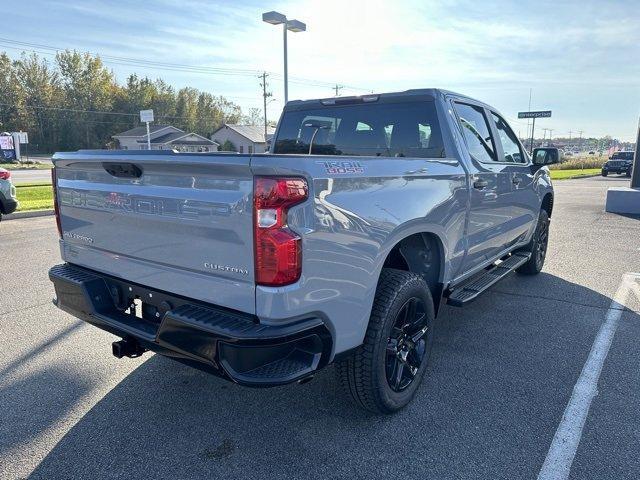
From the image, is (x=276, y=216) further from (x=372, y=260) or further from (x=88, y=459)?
(x=88, y=459)

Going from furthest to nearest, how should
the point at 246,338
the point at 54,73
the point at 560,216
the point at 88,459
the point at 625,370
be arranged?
the point at 54,73 < the point at 560,216 < the point at 625,370 < the point at 88,459 < the point at 246,338

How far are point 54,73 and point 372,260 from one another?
82380 mm

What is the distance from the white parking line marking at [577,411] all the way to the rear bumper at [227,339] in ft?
4.41

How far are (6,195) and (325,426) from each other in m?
9.06

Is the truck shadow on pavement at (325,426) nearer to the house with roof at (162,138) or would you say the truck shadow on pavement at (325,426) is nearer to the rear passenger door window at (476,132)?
the rear passenger door window at (476,132)

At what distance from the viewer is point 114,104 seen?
77062mm

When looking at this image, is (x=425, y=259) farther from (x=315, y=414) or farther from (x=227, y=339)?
(x=227, y=339)

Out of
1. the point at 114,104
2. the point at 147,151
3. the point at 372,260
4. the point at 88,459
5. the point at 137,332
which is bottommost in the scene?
the point at 88,459

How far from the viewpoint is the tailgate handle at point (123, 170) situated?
251 centimetres

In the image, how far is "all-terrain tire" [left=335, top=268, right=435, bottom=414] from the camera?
8.60ft

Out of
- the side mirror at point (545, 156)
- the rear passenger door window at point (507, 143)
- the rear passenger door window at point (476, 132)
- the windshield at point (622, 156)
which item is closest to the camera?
the rear passenger door window at point (476, 132)

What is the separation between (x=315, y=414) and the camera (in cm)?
294

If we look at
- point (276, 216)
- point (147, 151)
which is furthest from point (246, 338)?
point (147, 151)

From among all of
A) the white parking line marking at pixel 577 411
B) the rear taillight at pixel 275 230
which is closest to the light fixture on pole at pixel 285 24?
the white parking line marking at pixel 577 411
